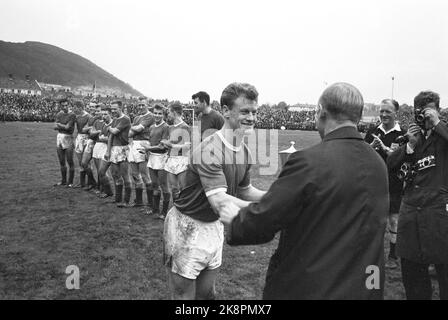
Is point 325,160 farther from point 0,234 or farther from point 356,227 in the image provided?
point 0,234

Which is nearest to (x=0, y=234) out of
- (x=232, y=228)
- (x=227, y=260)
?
(x=227, y=260)

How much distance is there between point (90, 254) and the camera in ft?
18.3

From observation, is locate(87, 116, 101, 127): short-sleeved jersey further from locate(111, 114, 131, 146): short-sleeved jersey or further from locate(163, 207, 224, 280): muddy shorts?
locate(163, 207, 224, 280): muddy shorts

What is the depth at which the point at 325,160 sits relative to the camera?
6.25ft

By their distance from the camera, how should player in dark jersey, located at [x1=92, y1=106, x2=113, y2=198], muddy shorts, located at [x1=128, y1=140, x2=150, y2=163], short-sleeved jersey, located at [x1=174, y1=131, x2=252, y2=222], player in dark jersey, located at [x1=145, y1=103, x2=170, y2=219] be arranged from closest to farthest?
short-sleeved jersey, located at [x1=174, y1=131, x2=252, y2=222]
player in dark jersey, located at [x1=145, y1=103, x2=170, y2=219]
muddy shorts, located at [x1=128, y1=140, x2=150, y2=163]
player in dark jersey, located at [x1=92, y1=106, x2=113, y2=198]

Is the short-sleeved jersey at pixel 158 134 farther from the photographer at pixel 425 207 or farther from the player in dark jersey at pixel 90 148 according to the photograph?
the photographer at pixel 425 207

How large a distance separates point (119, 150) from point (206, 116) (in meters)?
2.36

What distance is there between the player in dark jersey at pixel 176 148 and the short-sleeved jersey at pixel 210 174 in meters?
3.93

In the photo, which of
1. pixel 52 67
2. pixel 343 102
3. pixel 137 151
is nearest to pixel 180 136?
pixel 137 151

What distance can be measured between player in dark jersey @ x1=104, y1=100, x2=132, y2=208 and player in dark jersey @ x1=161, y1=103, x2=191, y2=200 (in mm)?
1596

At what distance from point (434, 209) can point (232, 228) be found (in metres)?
2.57

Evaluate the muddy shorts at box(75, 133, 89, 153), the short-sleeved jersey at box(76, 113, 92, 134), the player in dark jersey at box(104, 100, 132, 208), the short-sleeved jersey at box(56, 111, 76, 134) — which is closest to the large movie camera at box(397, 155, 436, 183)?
the player in dark jersey at box(104, 100, 132, 208)

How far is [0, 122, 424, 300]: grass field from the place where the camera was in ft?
14.7

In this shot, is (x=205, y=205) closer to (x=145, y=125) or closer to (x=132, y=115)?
(x=145, y=125)
